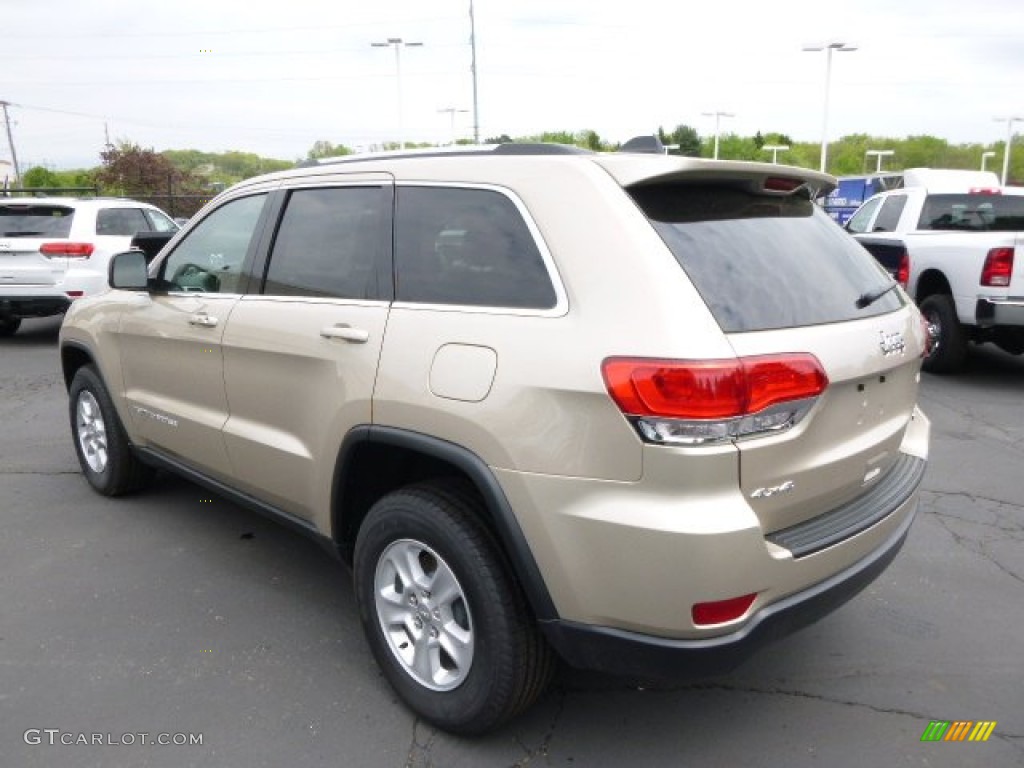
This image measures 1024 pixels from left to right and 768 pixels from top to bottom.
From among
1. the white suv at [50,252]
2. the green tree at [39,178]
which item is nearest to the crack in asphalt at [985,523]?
the white suv at [50,252]

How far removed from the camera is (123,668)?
3045 millimetres

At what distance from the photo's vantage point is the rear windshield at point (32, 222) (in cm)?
998

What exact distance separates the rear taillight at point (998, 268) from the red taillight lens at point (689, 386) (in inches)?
248

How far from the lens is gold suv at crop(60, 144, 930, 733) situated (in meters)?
2.12

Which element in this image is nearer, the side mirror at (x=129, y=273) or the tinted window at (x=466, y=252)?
the tinted window at (x=466, y=252)

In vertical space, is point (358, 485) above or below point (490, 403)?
below

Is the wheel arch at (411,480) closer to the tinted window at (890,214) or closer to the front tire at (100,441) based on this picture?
the front tire at (100,441)

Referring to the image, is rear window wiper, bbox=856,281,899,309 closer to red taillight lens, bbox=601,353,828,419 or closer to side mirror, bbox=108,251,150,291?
red taillight lens, bbox=601,353,828,419

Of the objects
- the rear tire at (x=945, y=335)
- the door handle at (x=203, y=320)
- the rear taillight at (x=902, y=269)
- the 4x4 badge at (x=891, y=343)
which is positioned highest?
the 4x4 badge at (x=891, y=343)

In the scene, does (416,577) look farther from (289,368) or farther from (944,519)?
(944,519)

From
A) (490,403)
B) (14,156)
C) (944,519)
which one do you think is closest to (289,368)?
(490,403)

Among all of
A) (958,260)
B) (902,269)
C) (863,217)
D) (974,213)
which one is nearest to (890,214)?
(863,217)

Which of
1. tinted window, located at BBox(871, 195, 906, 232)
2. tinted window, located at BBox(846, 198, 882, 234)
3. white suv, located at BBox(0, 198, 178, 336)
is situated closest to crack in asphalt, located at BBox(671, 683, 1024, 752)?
tinted window, located at BBox(871, 195, 906, 232)

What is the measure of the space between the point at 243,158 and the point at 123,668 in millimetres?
74219
